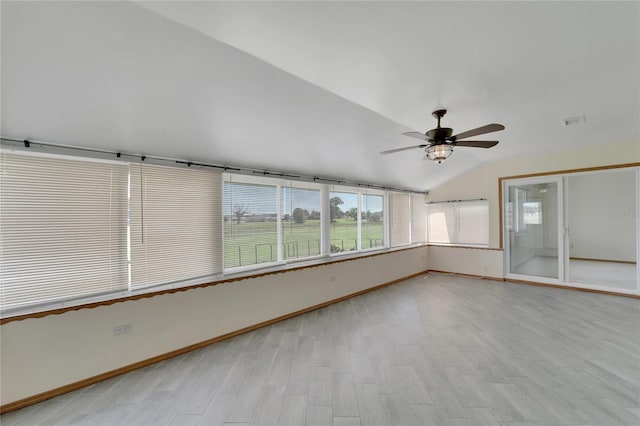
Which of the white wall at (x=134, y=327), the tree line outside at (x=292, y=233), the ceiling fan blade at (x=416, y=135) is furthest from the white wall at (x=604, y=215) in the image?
the white wall at (x=134, y=327)

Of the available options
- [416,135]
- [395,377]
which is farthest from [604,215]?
[395,377]

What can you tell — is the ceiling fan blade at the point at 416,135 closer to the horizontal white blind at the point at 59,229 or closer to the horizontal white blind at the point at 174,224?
the horizontal white blind at the point at 174,224

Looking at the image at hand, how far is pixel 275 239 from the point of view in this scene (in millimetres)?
3873

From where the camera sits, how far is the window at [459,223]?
5.95 meters

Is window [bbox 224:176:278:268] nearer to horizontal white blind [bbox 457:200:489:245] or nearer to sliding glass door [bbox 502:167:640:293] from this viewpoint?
horizontal white blind [bbox 457:200:489:245]

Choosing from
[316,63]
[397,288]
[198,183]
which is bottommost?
[397,288]

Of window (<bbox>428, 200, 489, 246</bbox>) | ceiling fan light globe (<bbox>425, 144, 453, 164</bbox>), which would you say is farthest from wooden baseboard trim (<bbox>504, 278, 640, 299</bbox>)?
ceiling fan light globe (<bbox>425, 144, 453, 164</bbox>)

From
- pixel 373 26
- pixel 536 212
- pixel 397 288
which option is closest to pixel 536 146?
pixel 536 212

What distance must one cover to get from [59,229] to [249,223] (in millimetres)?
1848

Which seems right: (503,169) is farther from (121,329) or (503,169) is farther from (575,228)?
(121,329)

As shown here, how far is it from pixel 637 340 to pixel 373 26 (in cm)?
439

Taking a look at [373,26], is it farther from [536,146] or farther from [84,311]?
[536,146]

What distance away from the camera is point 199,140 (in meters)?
2.68

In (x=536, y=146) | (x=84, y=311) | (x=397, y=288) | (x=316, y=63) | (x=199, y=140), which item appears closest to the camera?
(x=316, y=63)
